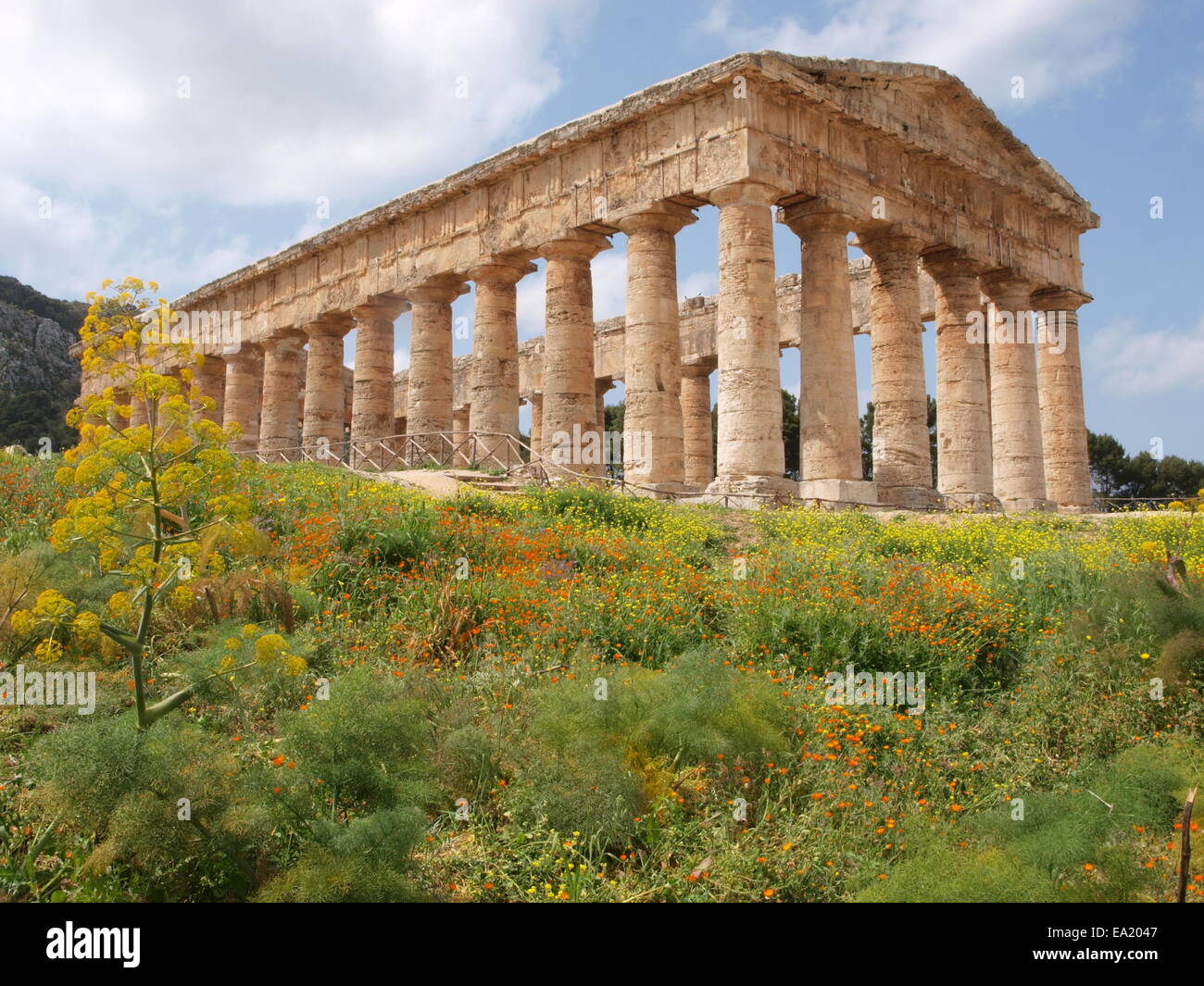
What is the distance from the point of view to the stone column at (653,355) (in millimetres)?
20609

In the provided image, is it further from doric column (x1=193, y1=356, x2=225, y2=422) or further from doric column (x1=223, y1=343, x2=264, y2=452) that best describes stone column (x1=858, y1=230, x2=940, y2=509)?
doric column (x1=193, y1=356, x2=225, y2=422)

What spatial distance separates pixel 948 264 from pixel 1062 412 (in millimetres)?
5011

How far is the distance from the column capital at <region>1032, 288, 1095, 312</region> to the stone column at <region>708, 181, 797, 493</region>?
1045 cm

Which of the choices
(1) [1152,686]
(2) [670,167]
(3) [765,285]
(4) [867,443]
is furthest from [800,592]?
(4) [867,443]

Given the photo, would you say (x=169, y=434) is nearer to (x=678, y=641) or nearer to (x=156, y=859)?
(x=156, y=859)

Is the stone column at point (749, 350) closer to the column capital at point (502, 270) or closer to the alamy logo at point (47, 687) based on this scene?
the column capital at point (502, 270)

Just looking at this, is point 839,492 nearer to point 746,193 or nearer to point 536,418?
point 746,193

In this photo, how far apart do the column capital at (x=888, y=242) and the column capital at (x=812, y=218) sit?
4.37 ft

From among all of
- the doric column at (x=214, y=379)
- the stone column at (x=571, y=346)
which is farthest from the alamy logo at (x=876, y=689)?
the doric column at (x=214, y=379)

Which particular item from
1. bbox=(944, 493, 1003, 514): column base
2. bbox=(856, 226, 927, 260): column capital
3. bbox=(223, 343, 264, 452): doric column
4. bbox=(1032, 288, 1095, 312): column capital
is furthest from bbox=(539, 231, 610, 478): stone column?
bbox=(223, 343, 264, 452): doric column

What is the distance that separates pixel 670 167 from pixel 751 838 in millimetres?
16674
